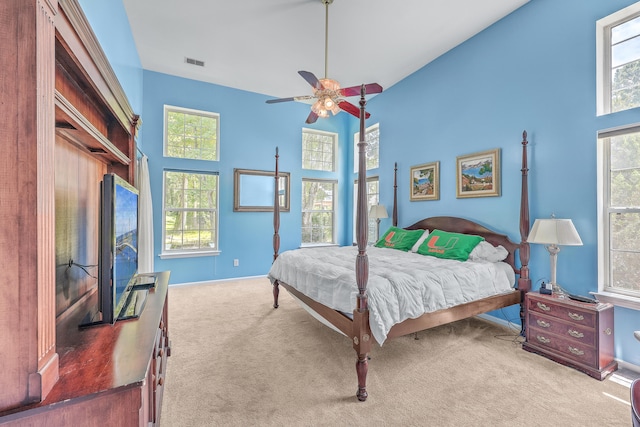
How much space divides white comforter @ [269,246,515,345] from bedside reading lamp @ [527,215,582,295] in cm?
43

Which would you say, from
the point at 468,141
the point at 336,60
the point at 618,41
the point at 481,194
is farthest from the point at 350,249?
the point at 618,41

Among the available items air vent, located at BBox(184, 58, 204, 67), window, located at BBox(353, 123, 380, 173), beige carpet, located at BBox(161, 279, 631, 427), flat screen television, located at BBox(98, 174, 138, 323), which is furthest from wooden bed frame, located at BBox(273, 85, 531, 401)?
air vent, located at BBox(184, 58, 204, 67)

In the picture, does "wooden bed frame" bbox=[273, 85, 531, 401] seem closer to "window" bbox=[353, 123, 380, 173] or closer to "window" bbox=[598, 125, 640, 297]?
"window" bbox=[598, 125, 640, 297]

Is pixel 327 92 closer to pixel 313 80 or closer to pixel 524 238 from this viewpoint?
pixel 313 80

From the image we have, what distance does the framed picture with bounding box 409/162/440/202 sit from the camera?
4039 mm

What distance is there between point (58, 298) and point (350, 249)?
2980mm

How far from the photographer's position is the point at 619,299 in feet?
7.55

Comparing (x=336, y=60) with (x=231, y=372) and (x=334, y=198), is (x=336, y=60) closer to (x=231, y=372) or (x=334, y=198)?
(x=334, y=198)

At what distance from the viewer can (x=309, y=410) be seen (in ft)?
5.85

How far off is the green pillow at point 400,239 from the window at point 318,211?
185 centimetres

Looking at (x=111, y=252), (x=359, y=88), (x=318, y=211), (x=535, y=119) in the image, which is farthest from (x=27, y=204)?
(x=318, y=211)

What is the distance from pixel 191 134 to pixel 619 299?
5.63 metres

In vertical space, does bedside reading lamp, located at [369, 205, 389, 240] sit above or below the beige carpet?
above

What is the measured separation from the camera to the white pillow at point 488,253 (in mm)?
3027
